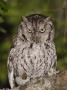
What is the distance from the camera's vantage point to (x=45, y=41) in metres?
10.5

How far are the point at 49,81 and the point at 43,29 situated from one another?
4.16 feet

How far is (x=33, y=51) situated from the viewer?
10.5m

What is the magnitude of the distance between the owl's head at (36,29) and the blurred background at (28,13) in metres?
1.43

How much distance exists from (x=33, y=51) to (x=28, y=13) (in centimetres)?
211

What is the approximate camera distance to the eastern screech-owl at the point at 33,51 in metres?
10.4

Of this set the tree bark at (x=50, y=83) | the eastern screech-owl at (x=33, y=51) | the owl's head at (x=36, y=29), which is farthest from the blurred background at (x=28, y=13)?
the tree bark at (x=50, y=83)

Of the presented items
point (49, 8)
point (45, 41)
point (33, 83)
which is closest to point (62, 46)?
point (49, 8)

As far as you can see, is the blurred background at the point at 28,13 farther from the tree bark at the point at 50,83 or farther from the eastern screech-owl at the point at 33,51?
the tree bark at the point at 50,83

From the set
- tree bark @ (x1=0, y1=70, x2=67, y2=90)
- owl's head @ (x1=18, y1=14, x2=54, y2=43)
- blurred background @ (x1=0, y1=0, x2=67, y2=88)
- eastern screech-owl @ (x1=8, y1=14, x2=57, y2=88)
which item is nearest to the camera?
tree bark @ (x1=0, y1=70, x2=67, y2=90)

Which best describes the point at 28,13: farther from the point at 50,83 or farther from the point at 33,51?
the point at 50,83

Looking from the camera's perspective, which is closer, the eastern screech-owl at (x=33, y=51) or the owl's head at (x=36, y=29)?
the owl's head at (x=36, y=29)

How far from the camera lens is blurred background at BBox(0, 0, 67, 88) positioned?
1253 centimetres

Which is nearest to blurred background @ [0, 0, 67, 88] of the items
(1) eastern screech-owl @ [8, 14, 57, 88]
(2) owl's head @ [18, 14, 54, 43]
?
(1) eastern screech-owl @ [8, 14, 57, 88]

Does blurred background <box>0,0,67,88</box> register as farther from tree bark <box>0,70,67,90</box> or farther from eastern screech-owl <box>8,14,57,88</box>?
tree bark <box>0,70,67,90</box>
